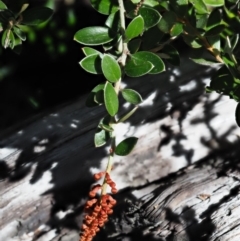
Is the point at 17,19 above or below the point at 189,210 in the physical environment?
above

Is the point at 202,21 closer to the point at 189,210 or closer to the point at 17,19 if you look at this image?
the point at 17,19

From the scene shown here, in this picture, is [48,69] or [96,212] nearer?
[96,212]

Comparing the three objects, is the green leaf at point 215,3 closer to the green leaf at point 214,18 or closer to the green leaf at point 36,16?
the green leaf at point 214,18

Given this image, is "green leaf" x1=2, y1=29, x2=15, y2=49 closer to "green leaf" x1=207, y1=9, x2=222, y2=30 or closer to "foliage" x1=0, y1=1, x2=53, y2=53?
"foliage" x1=0, y1=1, x2=53, y2=53

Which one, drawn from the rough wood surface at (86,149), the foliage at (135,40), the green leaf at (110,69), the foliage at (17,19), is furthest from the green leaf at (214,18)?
the rough wood surface at (86,149)

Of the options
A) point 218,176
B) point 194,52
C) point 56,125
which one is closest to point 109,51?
point 194,52

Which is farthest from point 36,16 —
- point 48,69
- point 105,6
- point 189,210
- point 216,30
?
point 189,210

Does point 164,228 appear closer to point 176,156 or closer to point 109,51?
point 176,156
